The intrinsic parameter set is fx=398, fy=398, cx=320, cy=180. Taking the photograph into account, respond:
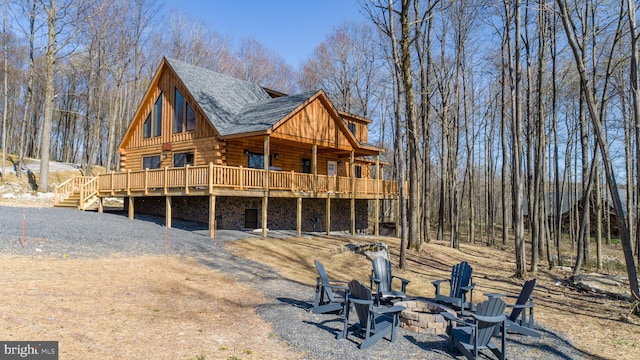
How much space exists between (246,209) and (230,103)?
554 centimetres

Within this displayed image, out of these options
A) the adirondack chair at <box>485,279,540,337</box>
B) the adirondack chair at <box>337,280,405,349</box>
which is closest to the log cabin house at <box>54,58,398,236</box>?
the adirondack chair at <box>337,280,405,349</box>

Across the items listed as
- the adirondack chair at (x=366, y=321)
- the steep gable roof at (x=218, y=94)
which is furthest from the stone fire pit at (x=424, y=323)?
the steep gable roof at (x=218, y=94)

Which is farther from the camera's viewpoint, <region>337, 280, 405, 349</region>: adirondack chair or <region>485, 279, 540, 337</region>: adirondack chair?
<region>485, 279, 540, 337</region>: adirondack chair

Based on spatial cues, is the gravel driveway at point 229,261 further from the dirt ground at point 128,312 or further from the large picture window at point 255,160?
the large picture window at point 255,160

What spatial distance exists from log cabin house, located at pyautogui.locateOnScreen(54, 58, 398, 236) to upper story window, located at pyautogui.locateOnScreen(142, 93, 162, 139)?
0.05 m

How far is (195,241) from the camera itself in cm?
1377

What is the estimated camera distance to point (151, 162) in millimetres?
21000

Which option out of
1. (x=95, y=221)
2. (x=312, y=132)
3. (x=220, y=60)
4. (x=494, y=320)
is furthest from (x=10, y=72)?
(x=494, y=320)

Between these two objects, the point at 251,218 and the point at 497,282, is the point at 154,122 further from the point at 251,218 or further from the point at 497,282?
the point at 497,282

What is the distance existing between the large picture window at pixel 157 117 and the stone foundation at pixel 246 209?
11.3ft

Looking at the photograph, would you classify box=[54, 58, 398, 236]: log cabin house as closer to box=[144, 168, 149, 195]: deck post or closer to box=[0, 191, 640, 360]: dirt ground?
box=[144, 168, 149, 195]: deck post

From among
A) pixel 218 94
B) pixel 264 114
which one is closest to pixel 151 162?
pixel 218 94

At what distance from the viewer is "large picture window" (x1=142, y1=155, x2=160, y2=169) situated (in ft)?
67.9

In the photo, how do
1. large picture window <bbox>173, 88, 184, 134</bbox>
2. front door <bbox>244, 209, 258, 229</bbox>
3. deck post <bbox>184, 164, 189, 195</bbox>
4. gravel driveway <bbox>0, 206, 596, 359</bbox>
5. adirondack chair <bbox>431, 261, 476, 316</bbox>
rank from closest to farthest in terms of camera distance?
gravel driveway <bbox>0, 206, 596, 359</bbox>
adirondack chair <bbox>431, 261, 476, 316</bbox>
deck post <bbox>184, 164, 189, 195</bbox>
front door <bbox>244, 209, 258, 229</bbox>
large picture window <bbox>173, 88, 184, 134</bbox>
